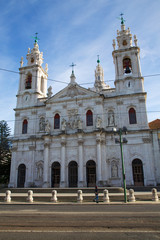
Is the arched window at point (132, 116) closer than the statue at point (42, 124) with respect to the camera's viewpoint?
Yes

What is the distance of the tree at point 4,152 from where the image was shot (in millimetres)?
39438

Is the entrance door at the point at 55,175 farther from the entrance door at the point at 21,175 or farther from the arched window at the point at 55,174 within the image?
the entrance door at the point at 21,175

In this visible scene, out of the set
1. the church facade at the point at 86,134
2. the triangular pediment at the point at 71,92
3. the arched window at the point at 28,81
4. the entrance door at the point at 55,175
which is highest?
the arched window at the point at 28,81

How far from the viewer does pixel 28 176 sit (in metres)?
31.9

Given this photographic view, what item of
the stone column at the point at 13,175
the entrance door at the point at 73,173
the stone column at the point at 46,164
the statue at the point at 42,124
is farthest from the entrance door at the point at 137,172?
the stone column at the point at 13,175

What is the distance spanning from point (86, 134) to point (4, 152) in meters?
19.1

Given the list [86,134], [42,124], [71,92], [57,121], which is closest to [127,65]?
[71,92]

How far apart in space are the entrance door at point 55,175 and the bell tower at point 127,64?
49.8ft

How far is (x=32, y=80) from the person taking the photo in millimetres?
37875

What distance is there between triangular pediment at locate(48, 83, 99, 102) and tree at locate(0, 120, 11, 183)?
47.4 feet

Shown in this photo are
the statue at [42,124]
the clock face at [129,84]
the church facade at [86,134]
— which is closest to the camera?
the church facade at [86,134]

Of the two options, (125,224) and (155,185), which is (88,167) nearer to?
(155,185)

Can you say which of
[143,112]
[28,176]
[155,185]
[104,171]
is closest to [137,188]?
[155,185]

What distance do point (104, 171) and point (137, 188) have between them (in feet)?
16.7
